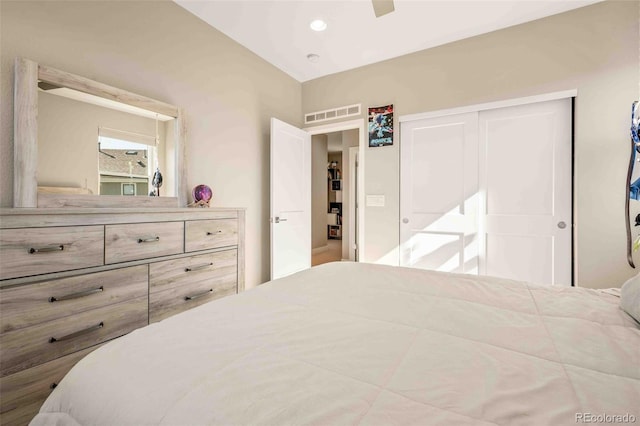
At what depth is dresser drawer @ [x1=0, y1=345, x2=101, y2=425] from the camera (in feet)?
3.89

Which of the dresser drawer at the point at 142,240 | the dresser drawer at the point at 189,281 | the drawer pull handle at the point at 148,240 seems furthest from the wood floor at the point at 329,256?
the drawer pull handle at the point at 148,240

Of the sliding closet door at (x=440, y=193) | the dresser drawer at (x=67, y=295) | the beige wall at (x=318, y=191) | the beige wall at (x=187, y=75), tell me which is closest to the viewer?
the dresser drawer at (x=67, y=295)

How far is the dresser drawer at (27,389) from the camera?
3.89 ft

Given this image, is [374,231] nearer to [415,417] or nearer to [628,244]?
[628,244]

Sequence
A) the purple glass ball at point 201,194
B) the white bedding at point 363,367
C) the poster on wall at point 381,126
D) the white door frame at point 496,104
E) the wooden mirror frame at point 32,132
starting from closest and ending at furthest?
the white bedding at point 363,367, the wooden mirror frame at point 32,132, the purple glass ball at point 201,194, the white door frame at point 496,104, the poster on wall at point 381,126

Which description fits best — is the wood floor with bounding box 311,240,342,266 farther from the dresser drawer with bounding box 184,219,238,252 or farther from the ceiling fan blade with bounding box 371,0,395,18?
the ceiling fan blade with bounding box 371,0,395,18

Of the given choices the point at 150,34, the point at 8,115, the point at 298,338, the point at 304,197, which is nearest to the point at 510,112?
the point at 304,197

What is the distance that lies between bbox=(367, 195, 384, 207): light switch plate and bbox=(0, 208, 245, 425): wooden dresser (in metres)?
2.07

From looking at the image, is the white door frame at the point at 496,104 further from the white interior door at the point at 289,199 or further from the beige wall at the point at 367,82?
the white interior door at the point at 289,199

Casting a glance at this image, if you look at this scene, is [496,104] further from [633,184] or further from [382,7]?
[382,7]

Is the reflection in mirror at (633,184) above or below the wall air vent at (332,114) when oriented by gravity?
below

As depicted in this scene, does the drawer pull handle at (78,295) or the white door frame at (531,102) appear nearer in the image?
the drawer pull handle at (78,295)

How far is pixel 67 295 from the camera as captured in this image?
134 cm

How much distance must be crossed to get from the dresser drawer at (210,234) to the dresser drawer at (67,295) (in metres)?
0.36
